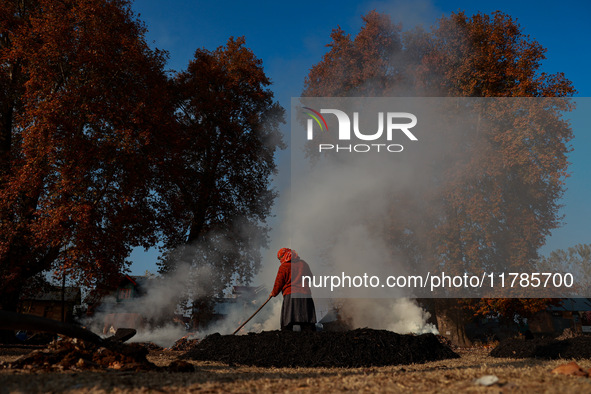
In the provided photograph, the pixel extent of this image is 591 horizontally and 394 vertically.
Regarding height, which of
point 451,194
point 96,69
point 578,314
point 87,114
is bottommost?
point 578,314

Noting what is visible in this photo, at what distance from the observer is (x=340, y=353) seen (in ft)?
29.2

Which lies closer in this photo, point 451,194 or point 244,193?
point 451,194

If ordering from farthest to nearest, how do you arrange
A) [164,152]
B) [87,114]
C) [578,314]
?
[578,314] → [164,152] → [87,114]

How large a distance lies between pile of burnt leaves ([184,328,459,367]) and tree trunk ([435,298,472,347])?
24.4 feet

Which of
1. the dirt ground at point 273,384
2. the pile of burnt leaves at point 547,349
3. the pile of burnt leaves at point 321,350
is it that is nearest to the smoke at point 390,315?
the pile of burnt leaves at point 547,349

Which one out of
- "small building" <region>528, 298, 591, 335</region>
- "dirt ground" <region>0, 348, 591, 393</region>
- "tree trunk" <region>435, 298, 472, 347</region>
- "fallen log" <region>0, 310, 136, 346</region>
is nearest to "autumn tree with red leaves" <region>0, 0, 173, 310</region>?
"fallen log" <region>0, 310, 136, 346</region>

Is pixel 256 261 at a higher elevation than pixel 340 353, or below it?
higher

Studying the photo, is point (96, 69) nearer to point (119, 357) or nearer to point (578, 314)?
point (119, 357)

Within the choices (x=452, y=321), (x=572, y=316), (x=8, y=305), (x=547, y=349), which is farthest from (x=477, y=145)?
(x=572, y=316)

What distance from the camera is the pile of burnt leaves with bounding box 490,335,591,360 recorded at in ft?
30.3

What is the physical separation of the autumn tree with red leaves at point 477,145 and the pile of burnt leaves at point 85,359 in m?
13.0

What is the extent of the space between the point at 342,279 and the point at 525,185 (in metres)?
8.31

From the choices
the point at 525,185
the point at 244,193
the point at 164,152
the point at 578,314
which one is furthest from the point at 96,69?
the point at 578,314

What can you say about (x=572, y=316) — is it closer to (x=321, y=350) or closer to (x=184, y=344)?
(x=184, y=344)
